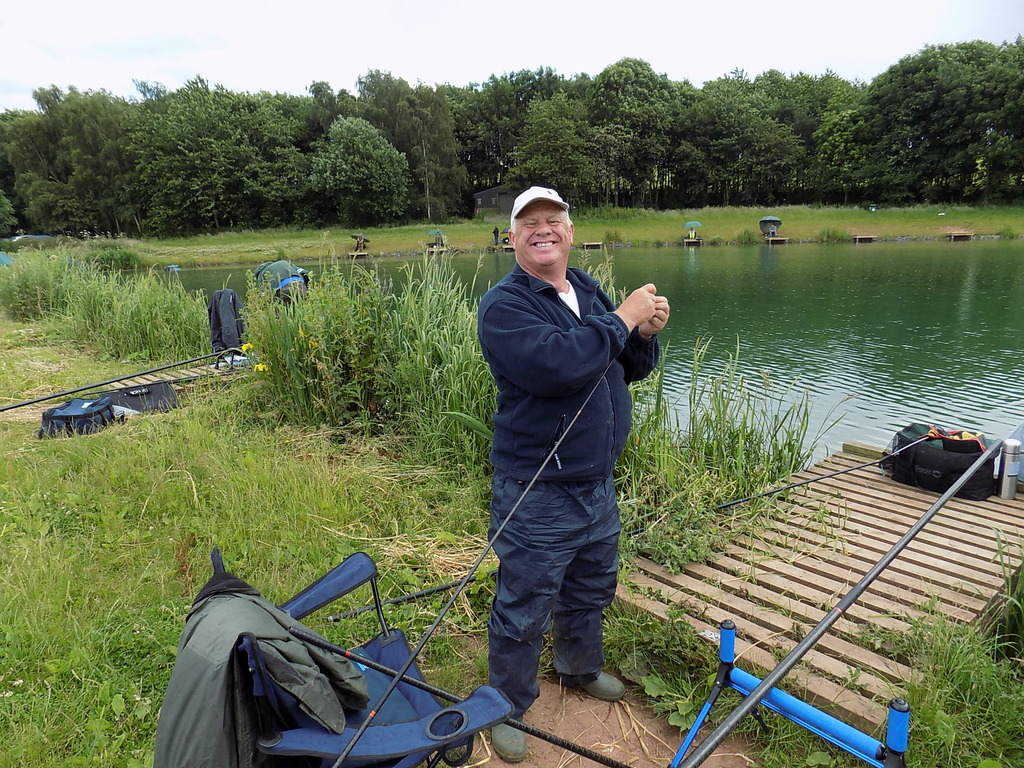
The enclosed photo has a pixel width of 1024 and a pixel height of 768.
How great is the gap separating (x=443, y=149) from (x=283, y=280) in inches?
1971

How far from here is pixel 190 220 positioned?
1951 inches

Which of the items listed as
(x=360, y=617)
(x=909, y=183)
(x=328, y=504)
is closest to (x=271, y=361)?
(x=328, y=504)

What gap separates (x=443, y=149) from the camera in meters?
53.0

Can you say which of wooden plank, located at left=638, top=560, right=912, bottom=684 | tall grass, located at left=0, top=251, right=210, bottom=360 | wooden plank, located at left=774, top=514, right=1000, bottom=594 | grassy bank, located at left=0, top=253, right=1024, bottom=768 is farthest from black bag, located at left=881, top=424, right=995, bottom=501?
tall grass, located at left=0, top=251, right=210, bottom=360

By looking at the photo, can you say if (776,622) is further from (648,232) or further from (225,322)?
(648,232)

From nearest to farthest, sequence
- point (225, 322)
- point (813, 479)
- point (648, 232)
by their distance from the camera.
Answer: point (813, 479) → point (225, 322) → point (648, 232)

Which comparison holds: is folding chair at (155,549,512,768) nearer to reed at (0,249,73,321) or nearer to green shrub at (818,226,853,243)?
reed at (0,249,73,321)

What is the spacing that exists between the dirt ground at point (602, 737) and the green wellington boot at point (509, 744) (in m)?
0.03

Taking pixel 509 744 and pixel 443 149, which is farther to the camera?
pixel 443 149

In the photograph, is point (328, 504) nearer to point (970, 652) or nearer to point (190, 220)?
point (970, 652)

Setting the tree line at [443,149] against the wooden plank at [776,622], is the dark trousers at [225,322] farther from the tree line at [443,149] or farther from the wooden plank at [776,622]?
the tree line at [443,149]

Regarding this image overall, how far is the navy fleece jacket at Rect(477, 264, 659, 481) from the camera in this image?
1909mm

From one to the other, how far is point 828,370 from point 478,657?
8.49 meters

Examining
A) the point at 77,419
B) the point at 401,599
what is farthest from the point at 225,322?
the point at 401,599
